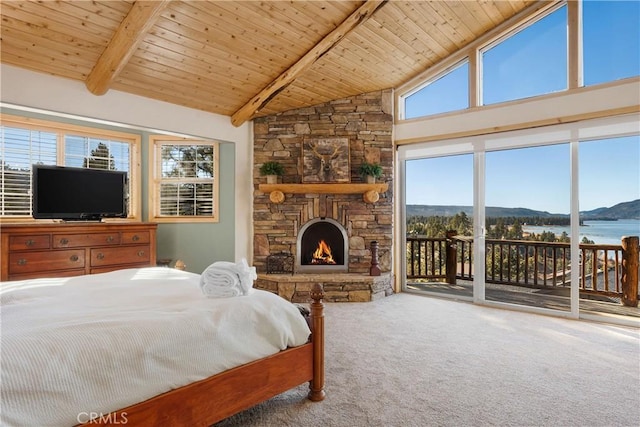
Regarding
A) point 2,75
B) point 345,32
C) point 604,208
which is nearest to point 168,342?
point 2,75

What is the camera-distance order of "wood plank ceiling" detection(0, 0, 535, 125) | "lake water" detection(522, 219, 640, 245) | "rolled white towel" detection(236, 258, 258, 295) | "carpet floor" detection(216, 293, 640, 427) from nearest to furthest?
1. "carpet floor" detection(216, 293, 640, 427)
2. "rolled white towel" detection(236, 258, 258, 295)
3. "wood plank ceiling" detection(0, 0, 535, 125)
4. "lake water" detection(522, 219, 640, 245)

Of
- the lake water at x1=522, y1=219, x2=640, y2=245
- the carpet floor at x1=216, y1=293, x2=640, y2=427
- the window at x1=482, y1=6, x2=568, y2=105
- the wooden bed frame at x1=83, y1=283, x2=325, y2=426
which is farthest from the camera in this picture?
the window at x1=482, y1=6, x2=568, y2=105

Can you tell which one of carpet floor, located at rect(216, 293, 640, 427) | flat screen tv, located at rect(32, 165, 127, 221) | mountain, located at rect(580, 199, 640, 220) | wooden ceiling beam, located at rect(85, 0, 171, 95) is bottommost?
carpet floor, located at rect(216, 293, 640, 427)

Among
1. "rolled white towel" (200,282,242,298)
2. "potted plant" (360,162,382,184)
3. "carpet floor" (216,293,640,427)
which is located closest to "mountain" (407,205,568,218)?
"potted plant" (360,162,382,184)

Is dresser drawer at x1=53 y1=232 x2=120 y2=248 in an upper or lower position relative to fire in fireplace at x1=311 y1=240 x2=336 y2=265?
upper

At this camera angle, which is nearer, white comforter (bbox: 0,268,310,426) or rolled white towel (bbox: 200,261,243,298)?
white comforter (bbox: 0,268,310,426)

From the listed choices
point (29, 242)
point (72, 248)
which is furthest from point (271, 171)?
point (29, 242)

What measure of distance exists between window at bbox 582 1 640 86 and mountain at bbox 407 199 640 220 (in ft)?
4.68

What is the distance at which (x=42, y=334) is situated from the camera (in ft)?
4.42

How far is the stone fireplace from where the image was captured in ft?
16.2

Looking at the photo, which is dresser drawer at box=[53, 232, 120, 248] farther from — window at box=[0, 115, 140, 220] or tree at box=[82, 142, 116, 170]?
tree at box=[82, 142, 116, 170]

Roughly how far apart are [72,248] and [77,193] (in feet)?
2.28

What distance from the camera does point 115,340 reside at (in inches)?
56.0

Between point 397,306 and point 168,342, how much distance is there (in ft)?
11.1
